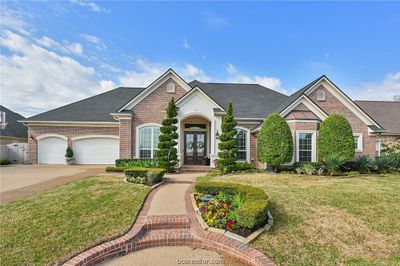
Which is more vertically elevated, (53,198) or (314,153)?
(314,153)

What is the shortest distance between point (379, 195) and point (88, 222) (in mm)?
9613

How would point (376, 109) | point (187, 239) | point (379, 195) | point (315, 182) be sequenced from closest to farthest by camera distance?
1. point (187, 239)
2. point (379, 195)
3. point (315, 182)
4. point (376, 109)

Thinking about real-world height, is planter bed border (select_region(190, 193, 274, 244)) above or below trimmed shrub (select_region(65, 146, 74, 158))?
below

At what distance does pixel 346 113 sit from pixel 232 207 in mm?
14414

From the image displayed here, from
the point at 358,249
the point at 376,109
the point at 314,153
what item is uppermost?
the point at 376,109

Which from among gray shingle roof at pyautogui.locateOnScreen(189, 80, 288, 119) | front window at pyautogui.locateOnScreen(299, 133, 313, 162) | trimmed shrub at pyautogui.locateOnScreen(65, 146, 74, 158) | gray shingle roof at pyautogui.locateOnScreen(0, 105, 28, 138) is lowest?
trimmed shrub at pyautogui.locateOnScreen(65, 146, 74, 158)

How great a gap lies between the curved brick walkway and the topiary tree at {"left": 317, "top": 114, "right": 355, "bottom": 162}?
10484 millimetres

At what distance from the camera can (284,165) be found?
1387 centimetres

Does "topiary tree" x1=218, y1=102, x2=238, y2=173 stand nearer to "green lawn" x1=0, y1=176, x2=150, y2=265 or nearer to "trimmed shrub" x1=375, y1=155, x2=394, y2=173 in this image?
"green lawn" x1=0, y1=176, x2=150, y2=265

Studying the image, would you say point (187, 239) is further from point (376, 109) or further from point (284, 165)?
point (376, 109)

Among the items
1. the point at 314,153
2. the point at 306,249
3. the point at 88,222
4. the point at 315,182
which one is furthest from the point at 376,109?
the point at 88,222

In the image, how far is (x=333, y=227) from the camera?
18.0 feet

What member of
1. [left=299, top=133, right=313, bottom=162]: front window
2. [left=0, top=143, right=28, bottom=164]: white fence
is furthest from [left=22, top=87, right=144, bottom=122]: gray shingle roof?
[left=299, top=133, right=313, bottom=162]: front window

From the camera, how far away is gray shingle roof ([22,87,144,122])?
18.0 meters
